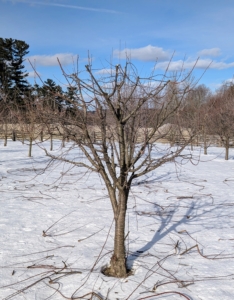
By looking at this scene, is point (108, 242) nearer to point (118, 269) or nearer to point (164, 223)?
point (118, 269)

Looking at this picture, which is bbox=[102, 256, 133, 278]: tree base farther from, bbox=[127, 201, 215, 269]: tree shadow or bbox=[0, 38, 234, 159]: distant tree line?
bbox=[0, 38, 234, 159]: distant tree line

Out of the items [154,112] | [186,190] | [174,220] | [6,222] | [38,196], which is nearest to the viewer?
[154,112]

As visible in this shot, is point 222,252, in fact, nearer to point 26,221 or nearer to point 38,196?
point 26,221

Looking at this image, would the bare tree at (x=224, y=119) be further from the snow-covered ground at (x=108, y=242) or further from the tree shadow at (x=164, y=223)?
the tree shadow at (x=164, y=223)

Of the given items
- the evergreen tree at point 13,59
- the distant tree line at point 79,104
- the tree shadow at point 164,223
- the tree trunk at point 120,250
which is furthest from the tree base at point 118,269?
the evergreen tree at point 13,59

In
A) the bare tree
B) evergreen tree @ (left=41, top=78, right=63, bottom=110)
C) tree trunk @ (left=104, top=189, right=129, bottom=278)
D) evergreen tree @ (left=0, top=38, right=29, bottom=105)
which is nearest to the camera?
evergreen tree @ (left=41, top=78, right=63, bottom=110)

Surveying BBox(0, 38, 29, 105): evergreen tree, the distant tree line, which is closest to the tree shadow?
the distant tree line

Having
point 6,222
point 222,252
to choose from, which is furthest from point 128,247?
point 6,222

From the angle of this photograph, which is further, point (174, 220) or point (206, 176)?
point (206, 176)

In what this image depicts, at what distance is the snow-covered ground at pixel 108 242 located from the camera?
3268 mm

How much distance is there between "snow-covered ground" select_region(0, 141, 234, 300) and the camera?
3.27 m

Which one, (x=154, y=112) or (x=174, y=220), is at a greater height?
(x=154, y=112)

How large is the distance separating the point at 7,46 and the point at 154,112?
1234 inches

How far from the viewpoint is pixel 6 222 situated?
528 cm
